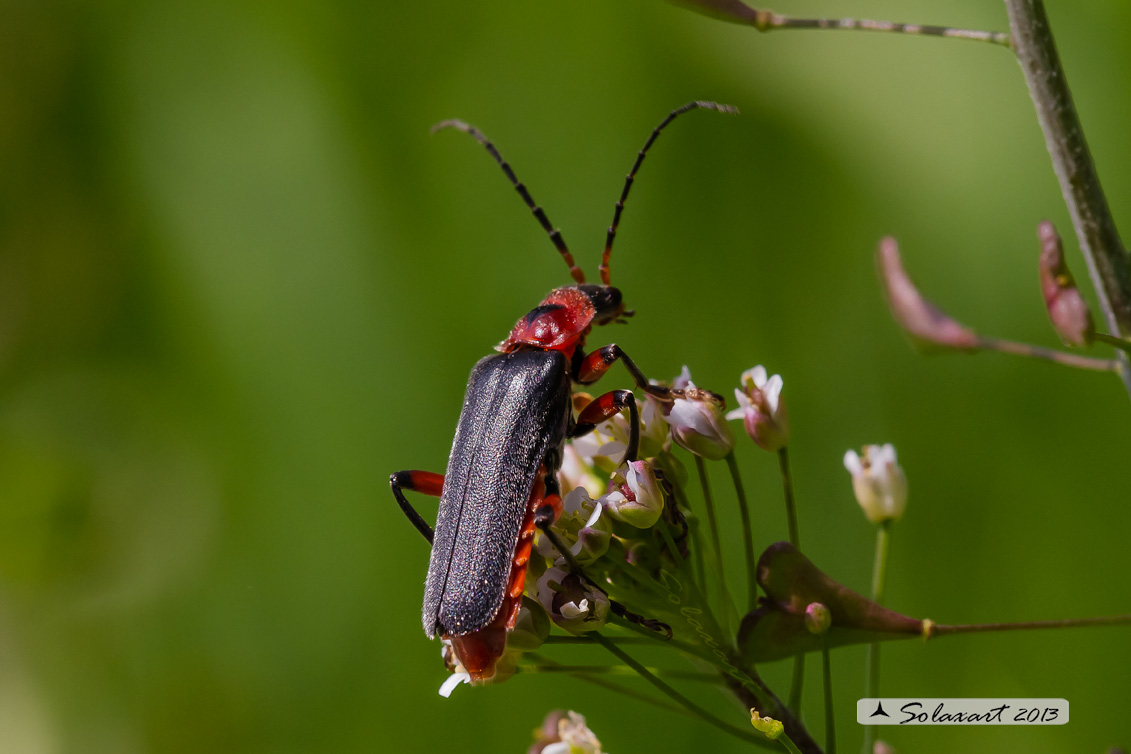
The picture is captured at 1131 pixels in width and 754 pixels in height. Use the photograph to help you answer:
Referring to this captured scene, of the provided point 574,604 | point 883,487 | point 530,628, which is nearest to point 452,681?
point 530,628

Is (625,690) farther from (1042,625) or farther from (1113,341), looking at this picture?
(1113,341)

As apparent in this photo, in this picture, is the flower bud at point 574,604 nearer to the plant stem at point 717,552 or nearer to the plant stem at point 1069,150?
the plant stem at point 717,552

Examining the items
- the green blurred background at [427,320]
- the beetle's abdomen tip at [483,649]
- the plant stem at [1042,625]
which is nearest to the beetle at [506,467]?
the beetle's abdomen tip at [483,649]

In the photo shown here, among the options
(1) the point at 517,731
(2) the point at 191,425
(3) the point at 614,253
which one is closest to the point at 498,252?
(3) the point at 614,253

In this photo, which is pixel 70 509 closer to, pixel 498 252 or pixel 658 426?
pixel 498 252

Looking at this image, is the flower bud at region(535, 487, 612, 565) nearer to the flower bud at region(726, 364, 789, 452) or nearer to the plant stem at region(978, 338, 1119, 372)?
the flower bud at region(726, 364, 789, 452)

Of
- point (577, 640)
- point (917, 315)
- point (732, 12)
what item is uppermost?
point (732, 12)
